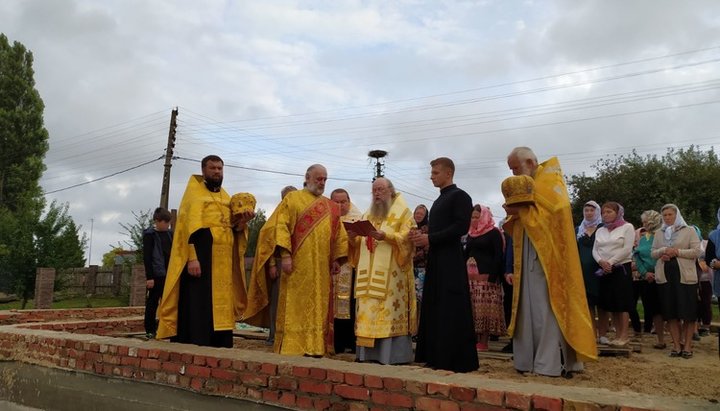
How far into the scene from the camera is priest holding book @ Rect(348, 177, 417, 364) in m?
5.20

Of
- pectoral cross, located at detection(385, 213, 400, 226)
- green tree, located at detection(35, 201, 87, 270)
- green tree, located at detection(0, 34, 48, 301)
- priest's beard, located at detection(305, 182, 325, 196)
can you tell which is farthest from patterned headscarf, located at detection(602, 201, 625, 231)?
green tree, located at detection(0, 34, 48, 301)

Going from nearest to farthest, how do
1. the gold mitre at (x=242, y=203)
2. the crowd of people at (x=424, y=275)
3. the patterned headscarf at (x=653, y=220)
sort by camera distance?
the crowd of people at (x=424, y=275)
the gold mitre at (x=242, y=203)
the patterned headscarf at (x=653, y=220)

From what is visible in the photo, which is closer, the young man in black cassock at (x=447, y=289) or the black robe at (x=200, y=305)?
the young man in black cassock at (x=447, y=289)

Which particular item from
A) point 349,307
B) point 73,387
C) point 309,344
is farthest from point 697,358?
point 73,387

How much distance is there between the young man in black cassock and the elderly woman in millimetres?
2645

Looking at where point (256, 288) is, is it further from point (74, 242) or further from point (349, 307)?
point (74, 242)

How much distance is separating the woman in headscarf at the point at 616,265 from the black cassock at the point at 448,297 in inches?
99.9

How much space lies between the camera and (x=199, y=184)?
5773mm

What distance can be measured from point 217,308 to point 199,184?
4.00 feet

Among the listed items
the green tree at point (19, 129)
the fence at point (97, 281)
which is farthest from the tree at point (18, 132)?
the fence at point (97, 281)

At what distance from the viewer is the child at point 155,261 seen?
7363 millimetres

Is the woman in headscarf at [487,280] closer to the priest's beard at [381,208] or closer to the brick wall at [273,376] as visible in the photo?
the priest's beard at [381,208]

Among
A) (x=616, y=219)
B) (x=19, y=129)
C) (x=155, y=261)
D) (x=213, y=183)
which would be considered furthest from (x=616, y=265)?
(x=19, y=129)

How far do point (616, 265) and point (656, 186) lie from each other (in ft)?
94.0
